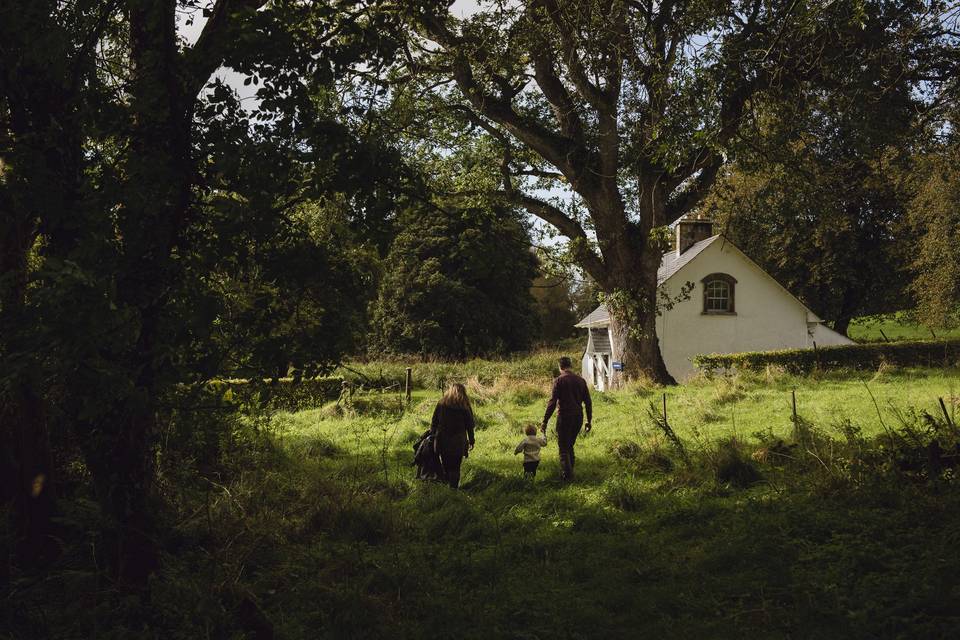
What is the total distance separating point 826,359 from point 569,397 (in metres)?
16.5

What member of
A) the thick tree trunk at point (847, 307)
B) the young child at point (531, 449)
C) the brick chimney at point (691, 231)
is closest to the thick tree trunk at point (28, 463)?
the young child at point (531, 449)

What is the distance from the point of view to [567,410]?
9.63m

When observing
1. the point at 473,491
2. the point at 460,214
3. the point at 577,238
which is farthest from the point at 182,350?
the point at 577,238

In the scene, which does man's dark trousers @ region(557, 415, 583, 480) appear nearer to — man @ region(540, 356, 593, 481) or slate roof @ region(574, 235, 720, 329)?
man @ region(540, 356, 593, 481)

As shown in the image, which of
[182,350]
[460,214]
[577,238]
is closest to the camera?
[182,350]

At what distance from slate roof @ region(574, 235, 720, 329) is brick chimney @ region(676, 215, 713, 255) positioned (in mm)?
494

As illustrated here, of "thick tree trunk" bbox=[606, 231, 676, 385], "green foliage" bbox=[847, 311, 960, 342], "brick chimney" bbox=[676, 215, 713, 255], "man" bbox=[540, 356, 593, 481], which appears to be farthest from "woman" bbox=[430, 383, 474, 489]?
"green foliage" bbox=[847, 311, 960, 342]

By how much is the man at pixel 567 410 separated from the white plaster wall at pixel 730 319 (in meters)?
20.7

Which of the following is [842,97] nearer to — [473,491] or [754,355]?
[473,491]

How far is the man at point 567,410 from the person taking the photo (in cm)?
952

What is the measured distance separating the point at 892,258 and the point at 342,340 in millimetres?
40646

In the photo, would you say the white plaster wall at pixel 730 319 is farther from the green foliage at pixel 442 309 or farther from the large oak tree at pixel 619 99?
the green foliage at pixel 442 309

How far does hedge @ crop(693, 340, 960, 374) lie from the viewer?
21938 mm

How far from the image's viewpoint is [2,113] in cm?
655
